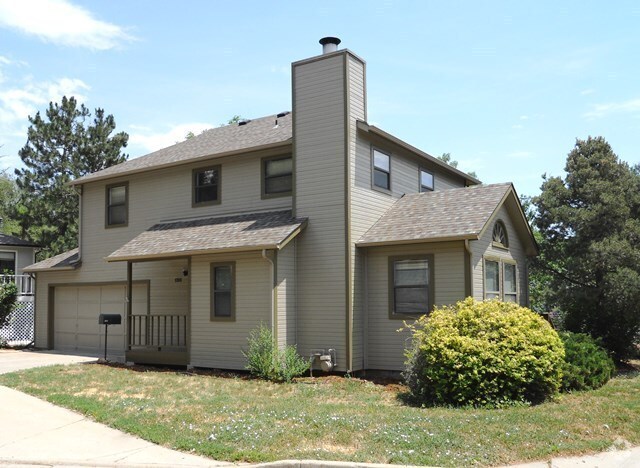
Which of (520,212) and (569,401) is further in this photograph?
(520,212)

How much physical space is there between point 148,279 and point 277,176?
17.2 feet

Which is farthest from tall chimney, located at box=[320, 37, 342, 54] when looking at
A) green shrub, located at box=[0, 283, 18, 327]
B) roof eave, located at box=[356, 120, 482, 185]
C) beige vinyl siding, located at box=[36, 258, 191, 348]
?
green shrub, located at box=[0, 283, 18, 327]

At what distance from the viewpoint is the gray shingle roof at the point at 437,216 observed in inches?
549

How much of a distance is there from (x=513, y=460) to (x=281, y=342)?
25.3 ft

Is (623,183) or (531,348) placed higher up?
(623,183)

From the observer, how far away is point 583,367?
40.2 feet

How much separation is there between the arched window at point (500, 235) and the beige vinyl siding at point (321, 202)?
4067mm

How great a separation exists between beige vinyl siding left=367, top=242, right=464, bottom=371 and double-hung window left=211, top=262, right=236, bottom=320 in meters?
3.43

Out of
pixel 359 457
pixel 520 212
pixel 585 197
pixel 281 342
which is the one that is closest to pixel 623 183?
pixel 585 197

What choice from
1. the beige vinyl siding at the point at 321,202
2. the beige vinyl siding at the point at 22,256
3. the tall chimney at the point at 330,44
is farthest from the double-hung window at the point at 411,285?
the beige vinyl siding at the point at 22,256

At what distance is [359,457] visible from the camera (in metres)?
7.40

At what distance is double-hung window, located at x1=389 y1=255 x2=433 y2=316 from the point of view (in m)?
14.4

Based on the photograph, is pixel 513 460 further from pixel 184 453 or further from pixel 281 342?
pixel 281 342

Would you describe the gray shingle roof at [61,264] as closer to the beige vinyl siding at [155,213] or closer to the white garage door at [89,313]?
the beige vinyl siding at [155,213]
